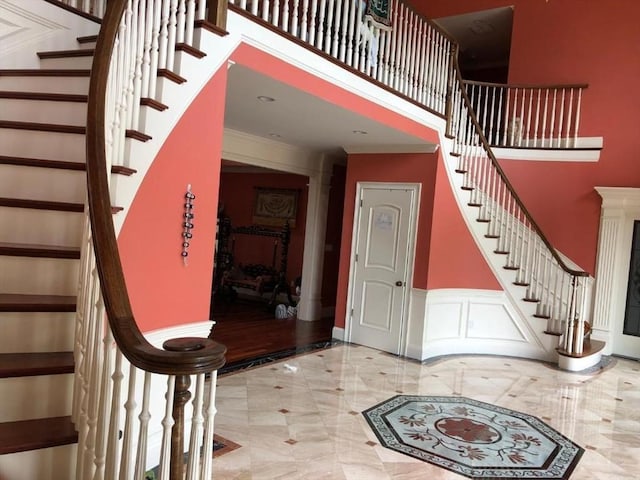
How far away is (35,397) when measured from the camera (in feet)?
6.39

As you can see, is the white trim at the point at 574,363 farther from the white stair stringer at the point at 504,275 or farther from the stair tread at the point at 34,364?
the stair tread at the point at 34,364

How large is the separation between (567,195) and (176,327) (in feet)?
18.8

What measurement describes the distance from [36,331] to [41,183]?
35.9 inches

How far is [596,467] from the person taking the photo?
331cm

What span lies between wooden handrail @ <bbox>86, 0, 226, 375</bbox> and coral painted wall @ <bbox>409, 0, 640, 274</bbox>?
19.8 ft

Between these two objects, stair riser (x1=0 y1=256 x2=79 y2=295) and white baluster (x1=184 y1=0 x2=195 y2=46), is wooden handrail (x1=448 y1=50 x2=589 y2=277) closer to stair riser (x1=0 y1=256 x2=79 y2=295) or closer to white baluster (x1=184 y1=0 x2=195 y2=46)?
white baluster (x1=184 y1=0 x2=195 y2=46)

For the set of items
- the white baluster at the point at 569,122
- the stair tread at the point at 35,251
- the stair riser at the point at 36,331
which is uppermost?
the white baluster at the point at 569,122

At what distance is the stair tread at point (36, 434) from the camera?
1.71m

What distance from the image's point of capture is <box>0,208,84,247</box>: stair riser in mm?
2463

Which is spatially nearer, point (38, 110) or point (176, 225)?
point (176, 225)

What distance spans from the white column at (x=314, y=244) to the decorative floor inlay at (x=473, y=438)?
11.2ft

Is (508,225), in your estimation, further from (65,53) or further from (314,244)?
(65,53)

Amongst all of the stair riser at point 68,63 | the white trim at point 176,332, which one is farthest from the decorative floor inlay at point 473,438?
the stair riser at point 68,63

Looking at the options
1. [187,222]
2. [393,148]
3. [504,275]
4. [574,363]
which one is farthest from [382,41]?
[574,363]
